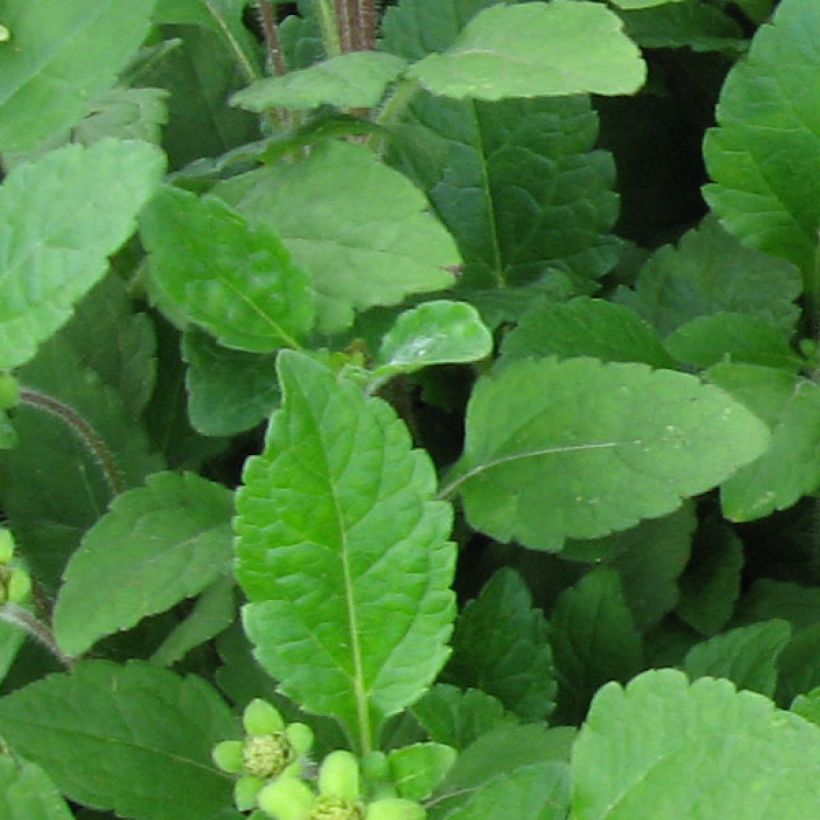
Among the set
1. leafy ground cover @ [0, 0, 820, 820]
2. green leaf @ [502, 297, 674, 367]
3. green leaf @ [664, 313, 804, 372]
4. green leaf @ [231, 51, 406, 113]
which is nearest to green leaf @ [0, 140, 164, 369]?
leafy ground cover @ [0, 0, 820, 820]

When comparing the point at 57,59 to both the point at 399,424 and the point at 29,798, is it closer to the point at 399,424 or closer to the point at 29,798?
the point at 399,424

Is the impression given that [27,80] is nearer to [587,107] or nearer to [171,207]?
[171,207]

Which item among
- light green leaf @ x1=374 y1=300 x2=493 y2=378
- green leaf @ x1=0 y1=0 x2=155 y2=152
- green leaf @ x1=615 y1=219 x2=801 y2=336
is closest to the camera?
light green leaf @ x1=374 y1=300 x2=493 y2=378

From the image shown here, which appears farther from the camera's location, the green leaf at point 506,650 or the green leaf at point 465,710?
the green leaf at point 506,650

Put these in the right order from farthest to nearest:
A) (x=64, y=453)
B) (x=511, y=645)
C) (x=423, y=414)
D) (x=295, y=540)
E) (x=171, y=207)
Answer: (x=423, y=414)
(x=64, y=453)
(x=511, y=645)
(x=171, y=207)
(x=295, y=540)

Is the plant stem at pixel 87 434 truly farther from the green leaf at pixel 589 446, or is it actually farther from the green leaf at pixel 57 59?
the green leaf at pixel 589 446

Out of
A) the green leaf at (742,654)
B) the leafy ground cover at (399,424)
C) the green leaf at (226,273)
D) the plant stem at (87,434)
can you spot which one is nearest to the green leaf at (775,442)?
the leafy ground cover at (399,424)

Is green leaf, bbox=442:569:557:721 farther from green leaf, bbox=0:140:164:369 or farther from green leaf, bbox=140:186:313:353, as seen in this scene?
green leaf, bbox=0:140:164:369

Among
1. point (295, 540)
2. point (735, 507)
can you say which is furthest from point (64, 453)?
point (735, 507)
